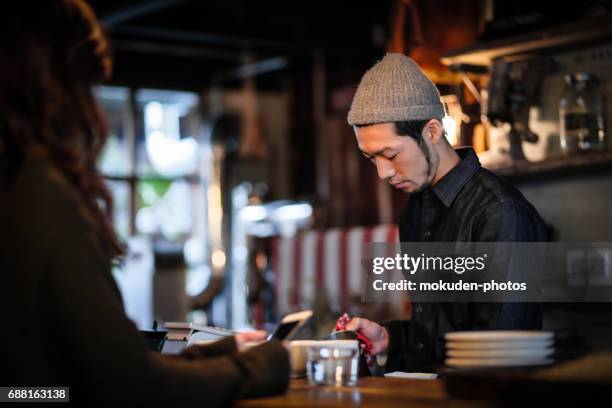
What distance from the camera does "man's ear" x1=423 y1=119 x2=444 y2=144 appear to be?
270 centimetres

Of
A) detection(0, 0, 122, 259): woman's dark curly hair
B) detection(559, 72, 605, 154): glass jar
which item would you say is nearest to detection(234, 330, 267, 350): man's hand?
detection(0, 0, 122, 259): woman's dark curly hair

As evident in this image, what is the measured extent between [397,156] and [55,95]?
51.8 inches

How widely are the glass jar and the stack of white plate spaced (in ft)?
6.27

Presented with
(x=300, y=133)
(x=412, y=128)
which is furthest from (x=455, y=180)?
(x=300, y=133)

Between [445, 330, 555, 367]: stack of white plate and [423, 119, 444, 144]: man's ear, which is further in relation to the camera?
[423, 119, 444, 144]: man's ear

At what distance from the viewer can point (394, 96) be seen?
2629 millimetres

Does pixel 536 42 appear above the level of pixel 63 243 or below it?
above

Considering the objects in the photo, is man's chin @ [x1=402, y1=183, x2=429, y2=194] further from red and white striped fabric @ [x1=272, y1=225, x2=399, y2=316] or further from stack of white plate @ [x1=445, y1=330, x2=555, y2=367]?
red and white striped fabric @ [x1=272, y1=225, x2=399, y2=316]

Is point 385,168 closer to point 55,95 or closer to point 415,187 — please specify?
point 415,187

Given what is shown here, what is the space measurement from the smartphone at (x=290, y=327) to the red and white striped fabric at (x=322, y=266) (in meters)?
4.28

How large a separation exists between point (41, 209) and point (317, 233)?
622 centimetres

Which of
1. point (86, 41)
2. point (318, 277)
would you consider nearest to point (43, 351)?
point (86, 41)

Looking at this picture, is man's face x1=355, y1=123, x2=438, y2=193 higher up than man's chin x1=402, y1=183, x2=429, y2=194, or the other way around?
man's face x1=355, y1=123, x2=438, y2=193

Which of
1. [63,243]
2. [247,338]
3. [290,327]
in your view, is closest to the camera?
[63,243]
